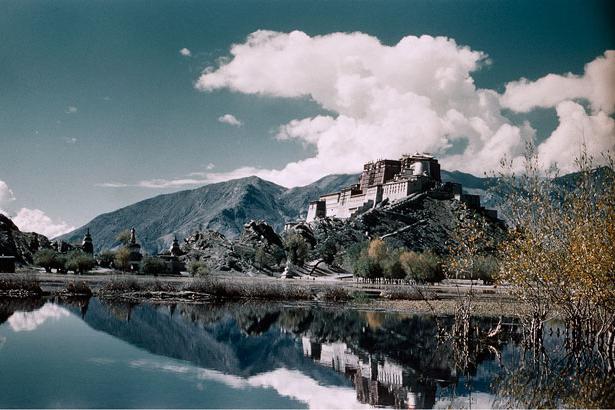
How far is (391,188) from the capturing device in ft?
381

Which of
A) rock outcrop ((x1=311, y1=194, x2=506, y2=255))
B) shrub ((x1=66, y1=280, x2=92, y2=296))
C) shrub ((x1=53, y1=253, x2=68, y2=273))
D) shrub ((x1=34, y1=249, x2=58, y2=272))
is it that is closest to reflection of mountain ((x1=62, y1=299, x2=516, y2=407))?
shrub ((x1=66, y1=280, x2=92, y2=296))

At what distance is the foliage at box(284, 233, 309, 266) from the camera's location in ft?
328

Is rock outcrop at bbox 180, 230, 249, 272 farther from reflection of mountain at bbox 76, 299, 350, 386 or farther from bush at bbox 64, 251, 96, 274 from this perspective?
reflection of mountain at bbox 76, 299, 350, 386

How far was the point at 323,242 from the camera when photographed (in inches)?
4161

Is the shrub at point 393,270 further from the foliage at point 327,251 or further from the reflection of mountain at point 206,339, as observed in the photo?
the reflection of mountain at point 206,339

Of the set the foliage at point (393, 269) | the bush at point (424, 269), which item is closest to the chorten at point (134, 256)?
the foliage at point (393, 269)

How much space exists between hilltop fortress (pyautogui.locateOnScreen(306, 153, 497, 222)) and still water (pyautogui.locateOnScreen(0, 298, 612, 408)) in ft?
267

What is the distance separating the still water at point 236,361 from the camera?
577 inches

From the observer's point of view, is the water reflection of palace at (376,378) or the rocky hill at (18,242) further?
the rocky hill at (18,242)

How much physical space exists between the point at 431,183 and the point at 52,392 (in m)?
105

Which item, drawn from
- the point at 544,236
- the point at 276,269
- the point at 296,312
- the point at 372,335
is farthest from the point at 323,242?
the point at 544,236

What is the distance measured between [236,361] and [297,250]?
80.2m

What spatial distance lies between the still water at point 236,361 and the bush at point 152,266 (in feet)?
151

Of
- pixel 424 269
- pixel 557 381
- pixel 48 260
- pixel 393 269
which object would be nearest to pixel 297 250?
pixel 393 269
